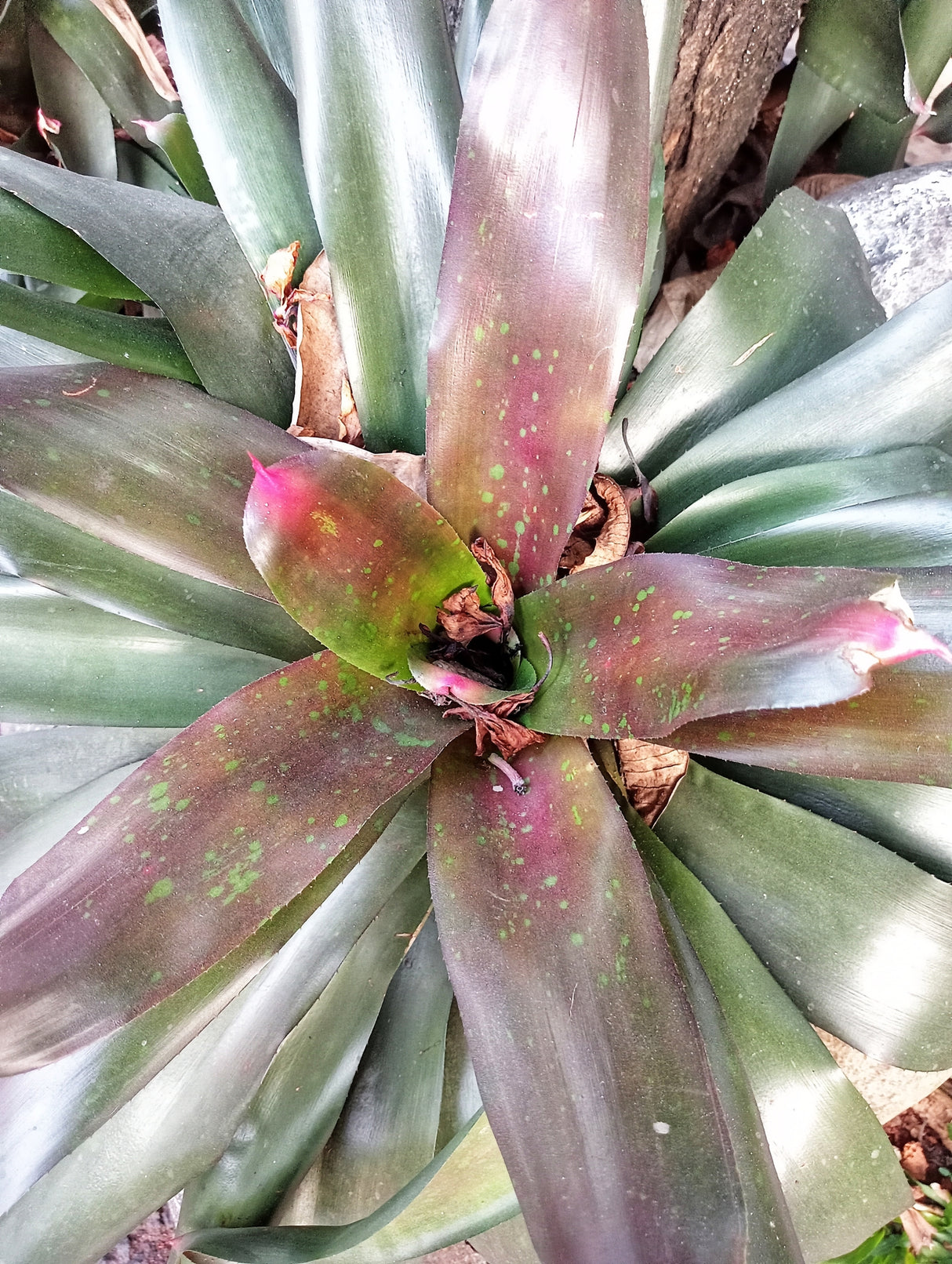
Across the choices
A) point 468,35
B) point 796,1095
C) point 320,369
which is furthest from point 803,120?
point 796,1095

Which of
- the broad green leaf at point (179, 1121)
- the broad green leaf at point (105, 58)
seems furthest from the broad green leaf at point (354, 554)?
the broad green leaf at point (105, 58)

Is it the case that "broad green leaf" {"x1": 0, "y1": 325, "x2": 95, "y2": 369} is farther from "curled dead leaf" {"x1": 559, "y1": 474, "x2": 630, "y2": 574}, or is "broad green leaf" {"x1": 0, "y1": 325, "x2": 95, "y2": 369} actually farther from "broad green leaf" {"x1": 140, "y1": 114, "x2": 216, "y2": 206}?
"curled dead leaf" {"x1": 559, "y1": 474, "x2": 630, "y2": 574}

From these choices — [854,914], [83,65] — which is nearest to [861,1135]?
[854,914]

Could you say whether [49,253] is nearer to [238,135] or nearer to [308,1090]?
[238,135]

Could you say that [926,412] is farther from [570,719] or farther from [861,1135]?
[861,1135]

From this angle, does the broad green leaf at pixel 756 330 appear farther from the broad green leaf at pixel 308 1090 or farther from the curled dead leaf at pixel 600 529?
the broad green leaf at pixel 308 1090
